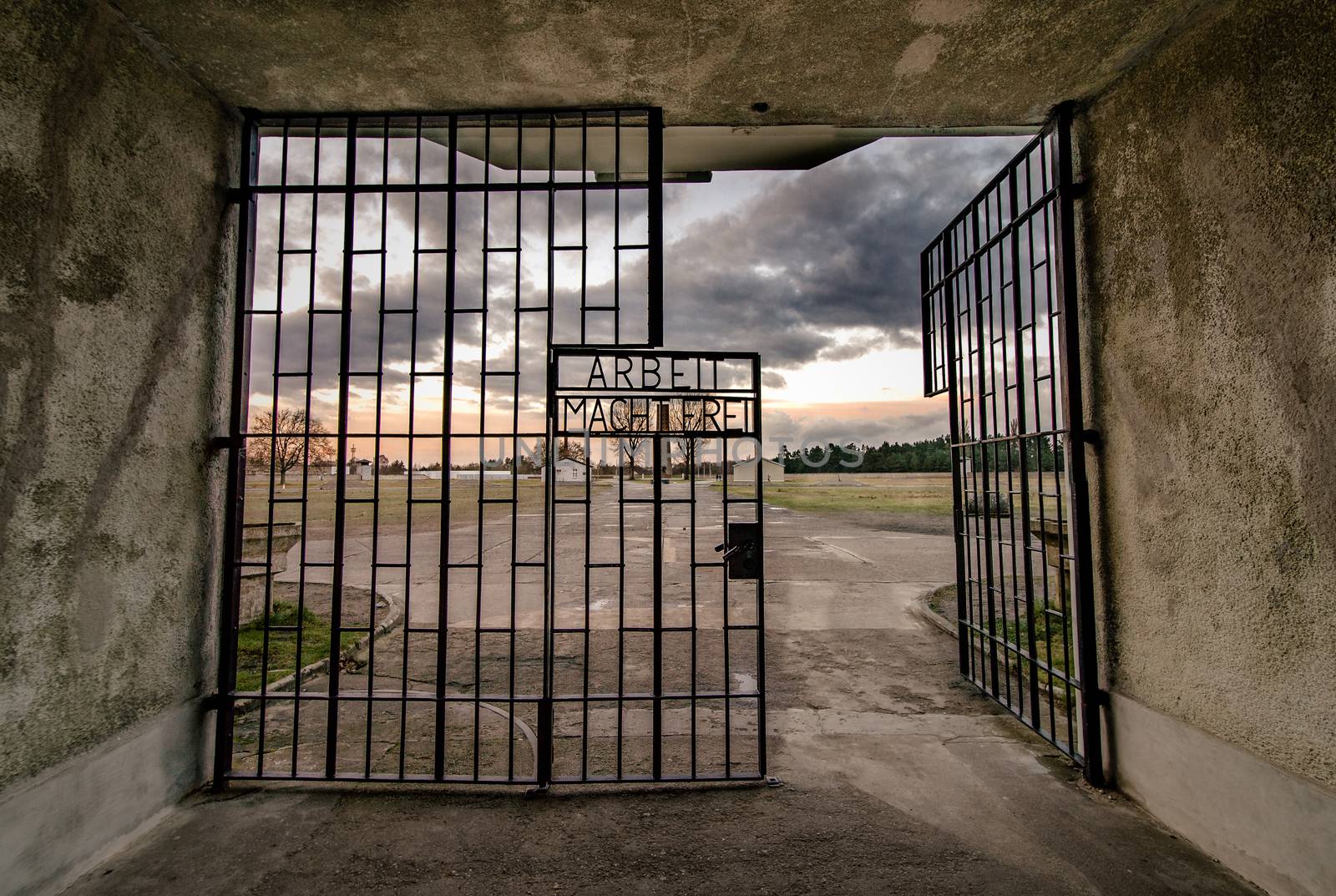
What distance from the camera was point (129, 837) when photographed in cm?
300

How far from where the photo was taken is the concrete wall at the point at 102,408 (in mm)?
2516

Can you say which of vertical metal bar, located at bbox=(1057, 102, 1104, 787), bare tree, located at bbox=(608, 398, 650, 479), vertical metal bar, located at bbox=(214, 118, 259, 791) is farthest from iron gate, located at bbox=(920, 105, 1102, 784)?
vertical metal bar, located at bbox=(214, 118, 259, 791)

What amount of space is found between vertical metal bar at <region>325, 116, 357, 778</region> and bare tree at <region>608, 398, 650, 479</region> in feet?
5.14

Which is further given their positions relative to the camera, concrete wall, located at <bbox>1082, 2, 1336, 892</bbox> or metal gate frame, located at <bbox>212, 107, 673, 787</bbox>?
metal gate frame, located at <bbox>212, 107, 673, 787</bbox>

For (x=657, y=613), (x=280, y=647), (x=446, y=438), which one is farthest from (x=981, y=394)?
(x=280, y=647)

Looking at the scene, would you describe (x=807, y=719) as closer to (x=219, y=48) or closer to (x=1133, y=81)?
(x=1133, y=81)

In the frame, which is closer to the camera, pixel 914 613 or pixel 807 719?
pixel 807 719

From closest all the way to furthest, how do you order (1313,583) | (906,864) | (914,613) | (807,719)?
(1313,583) → (906,864) → (807,719) → (914,613)

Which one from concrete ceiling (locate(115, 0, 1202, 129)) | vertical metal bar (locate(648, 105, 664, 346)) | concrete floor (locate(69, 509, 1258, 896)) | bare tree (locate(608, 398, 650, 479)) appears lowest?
concrete floor (locate(69, 509, 1258, 896))

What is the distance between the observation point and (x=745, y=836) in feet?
10.0

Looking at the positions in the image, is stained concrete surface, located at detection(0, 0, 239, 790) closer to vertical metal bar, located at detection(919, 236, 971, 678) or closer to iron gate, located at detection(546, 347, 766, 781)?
iron gate, located at detection(546, 347, 766, 781)

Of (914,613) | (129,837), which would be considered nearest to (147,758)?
(129,837)

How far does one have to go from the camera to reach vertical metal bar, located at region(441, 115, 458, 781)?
347 cm

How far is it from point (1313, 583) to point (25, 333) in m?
5.24
